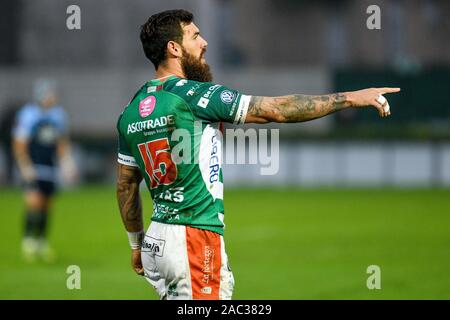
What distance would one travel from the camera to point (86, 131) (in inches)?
1310

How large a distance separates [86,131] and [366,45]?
14997 millimetres

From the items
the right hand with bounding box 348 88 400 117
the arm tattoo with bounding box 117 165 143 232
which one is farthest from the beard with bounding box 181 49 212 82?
the right hand with bounding box 348 88 400 117

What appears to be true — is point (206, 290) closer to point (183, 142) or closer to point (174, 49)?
point (183, 142)

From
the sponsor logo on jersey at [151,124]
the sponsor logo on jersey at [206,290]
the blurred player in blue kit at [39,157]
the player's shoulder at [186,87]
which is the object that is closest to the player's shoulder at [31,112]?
the blurred player in blue kit at [39,157]

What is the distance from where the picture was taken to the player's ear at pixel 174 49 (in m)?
6.36

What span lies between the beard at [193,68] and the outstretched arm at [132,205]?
770 mm

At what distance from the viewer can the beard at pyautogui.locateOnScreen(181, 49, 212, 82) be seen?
6.39m

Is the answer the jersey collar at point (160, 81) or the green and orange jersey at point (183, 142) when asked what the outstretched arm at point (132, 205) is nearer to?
the green and orange jersey at point (183, 142)

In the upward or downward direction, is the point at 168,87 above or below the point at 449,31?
below

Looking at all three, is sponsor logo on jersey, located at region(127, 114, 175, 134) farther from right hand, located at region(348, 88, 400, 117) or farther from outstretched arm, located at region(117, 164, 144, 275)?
right hand, located at region(348, 88, 400, 117)

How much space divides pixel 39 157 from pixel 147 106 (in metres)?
10.4
